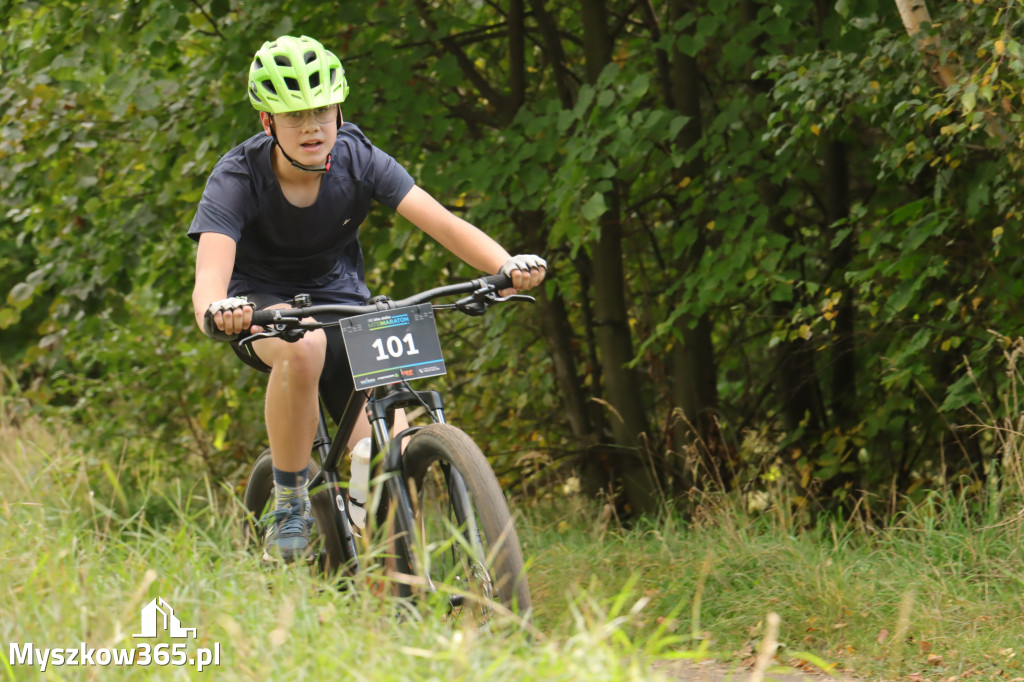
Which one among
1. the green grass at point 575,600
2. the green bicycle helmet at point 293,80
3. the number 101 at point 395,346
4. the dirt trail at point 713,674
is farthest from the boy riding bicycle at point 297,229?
the dirt trail at point 713,674

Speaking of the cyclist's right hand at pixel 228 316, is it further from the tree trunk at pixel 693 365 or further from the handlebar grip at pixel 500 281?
the tree trunk at pixel 693 365

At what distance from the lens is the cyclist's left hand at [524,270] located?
357cm

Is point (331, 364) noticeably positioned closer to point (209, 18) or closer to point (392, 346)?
point (392, 346)

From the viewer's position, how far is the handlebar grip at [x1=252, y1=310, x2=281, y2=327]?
3.33 m

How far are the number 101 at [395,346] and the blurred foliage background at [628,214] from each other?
98.1 inches

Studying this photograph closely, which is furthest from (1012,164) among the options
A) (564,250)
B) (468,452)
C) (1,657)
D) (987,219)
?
(1,657)

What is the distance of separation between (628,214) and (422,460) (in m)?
4.62

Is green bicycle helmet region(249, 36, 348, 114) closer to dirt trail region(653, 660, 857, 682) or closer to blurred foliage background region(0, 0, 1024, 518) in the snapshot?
dirt trail region(653, 660, 857, 682)

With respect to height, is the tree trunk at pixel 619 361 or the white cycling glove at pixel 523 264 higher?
the white cycling glove at pixel 523 264

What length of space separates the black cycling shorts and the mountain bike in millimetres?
255

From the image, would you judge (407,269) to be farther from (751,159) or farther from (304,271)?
(304,271)

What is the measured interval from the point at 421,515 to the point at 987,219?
145 inches

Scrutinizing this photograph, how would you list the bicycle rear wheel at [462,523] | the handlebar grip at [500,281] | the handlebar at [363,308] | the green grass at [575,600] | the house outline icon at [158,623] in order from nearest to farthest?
the green grass at [575,600] → the house outline icon at [158,623] → the bicycle rear wheel at [462,523] → the handlebar at [363,308] → the handlebar grip at [500,281]

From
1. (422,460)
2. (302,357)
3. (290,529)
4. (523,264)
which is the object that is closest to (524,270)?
(523,264)
